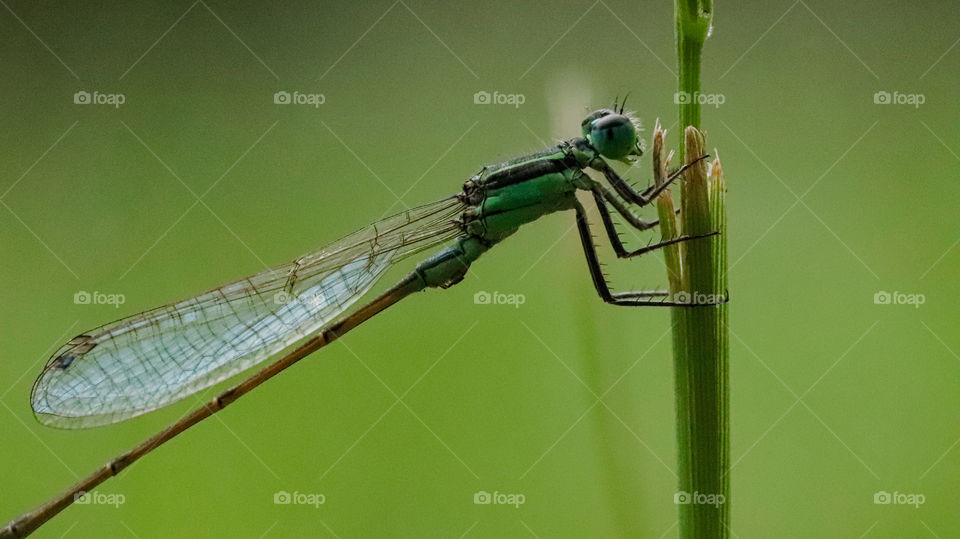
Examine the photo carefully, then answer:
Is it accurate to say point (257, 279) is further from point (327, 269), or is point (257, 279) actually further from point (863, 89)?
point (863, 89)

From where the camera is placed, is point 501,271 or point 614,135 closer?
point 614,135

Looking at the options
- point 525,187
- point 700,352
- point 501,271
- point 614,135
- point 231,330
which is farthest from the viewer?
point 501,271

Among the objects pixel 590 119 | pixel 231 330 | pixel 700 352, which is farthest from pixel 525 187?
pixel 231 330

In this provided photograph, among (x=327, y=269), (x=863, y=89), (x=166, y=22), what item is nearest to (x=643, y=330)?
(x=327, y=269)

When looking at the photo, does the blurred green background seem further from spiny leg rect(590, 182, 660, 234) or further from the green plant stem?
the green plant stem

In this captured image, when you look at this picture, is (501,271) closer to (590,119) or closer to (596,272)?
(596,272)

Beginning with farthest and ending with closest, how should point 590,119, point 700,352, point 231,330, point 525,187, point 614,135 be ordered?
point 231,330, point 525,187, point 590,119, point 614,135, point 700,352

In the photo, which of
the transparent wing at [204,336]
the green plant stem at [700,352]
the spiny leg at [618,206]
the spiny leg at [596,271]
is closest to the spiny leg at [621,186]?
the spiny leg at [618,206]

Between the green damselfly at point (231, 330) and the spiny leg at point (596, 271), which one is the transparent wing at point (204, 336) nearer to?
the green damselfly at point (231, 330)
